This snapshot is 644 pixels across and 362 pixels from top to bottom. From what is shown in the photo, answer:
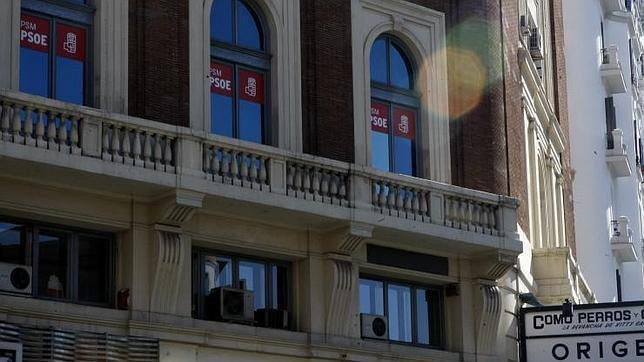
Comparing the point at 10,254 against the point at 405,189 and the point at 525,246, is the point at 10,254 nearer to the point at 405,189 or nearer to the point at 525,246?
the point at 405,189

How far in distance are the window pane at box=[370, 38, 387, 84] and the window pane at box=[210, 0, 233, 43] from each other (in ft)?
11.7

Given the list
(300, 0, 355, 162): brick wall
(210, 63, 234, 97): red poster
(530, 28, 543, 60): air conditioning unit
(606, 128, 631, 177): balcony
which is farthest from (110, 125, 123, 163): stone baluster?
(606, 128, 631, 177): balcony

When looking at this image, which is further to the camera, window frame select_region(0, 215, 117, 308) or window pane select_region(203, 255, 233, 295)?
window pane select_region(203, 255, 233, 295)

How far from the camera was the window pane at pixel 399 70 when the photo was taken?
2964cm

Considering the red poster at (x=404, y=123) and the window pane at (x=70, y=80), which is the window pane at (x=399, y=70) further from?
the window pane at (x=70, y=80)

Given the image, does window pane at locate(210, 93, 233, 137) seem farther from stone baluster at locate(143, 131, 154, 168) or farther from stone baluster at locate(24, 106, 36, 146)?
stone baluster at locate(24, 106, 36, 146)

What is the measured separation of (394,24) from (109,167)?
849 centimetres

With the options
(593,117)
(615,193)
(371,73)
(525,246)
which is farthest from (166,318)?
(615,193)

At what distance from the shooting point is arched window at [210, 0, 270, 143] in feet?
86.1

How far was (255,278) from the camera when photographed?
26000 millimetres

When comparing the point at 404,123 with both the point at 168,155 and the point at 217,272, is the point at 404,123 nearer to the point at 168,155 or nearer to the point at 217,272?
the point at 217,272

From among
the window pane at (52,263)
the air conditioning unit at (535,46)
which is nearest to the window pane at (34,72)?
the window pane at (52,263)

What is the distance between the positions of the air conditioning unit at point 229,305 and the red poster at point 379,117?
16.7 feet

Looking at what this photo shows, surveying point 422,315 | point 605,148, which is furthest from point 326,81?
point 605,148
